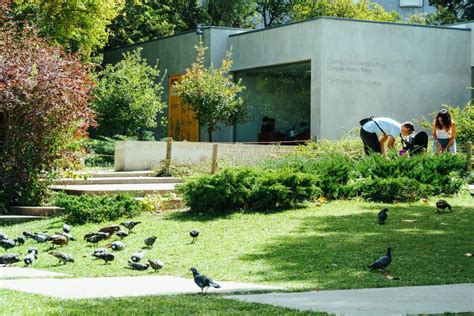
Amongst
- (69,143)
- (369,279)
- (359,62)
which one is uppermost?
(359,62)

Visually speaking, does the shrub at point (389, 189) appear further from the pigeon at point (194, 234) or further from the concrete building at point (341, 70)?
A: the concrete building at point (341, 70)

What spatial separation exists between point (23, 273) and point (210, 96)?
21328mm

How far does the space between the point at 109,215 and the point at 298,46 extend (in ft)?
58.3

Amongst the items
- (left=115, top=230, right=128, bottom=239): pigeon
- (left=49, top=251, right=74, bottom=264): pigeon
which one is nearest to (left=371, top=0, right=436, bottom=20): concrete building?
(left=115, top=230, right=128, bottom=239): pigeon

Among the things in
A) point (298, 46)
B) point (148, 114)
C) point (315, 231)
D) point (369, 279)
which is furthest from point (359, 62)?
point (369, 279)

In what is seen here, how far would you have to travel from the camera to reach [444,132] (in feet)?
Answer: 67.8

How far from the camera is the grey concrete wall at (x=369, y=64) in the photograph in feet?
105

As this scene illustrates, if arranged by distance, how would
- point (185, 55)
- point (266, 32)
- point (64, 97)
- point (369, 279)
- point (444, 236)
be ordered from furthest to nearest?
point (185, 55) < point (266, 32) < point (64, 97) < point (444, 236) < point (369, 279)

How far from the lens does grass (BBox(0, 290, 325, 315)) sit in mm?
7836

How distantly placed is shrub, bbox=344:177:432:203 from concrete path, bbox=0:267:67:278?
7.86 meters

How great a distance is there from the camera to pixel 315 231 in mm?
14453

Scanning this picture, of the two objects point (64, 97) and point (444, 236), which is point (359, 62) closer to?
point (64, 97)

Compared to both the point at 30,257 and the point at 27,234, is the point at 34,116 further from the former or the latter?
the point at 30,257

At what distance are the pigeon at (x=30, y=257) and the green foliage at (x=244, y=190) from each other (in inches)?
170
